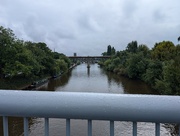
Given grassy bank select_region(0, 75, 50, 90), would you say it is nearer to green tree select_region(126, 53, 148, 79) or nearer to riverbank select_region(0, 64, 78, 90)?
riverbank select_region(0, 64, 78, 90)

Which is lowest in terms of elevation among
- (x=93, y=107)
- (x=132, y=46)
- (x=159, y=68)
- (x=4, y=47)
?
(x=159, y=68)

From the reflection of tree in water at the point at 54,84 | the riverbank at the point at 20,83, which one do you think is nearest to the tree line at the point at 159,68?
the reflection of tree in water at the point at 54,84

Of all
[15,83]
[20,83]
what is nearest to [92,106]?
[15,83]

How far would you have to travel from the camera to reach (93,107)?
1.07 meters

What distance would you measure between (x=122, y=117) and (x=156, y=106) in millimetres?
181

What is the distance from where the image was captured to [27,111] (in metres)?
1.12

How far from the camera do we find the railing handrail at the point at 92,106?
1037mm

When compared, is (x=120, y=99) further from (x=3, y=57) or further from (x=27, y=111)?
(x=3, y=57)

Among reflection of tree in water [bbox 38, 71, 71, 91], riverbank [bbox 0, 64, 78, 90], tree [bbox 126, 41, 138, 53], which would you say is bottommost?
reflection of tree in water [bbox 38, 71, 71, 91]

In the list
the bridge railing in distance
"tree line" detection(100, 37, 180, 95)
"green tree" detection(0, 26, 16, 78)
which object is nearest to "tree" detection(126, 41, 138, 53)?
"tree line" detection(100, 37, 180, 95)

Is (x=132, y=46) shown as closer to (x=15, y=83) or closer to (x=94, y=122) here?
(x=15, y=83)

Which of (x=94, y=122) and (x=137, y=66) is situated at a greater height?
(x=137, y=66)

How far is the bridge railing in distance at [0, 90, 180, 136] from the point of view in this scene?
1039 mm

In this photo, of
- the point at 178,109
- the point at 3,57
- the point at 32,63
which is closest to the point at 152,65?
the point at 32,63
